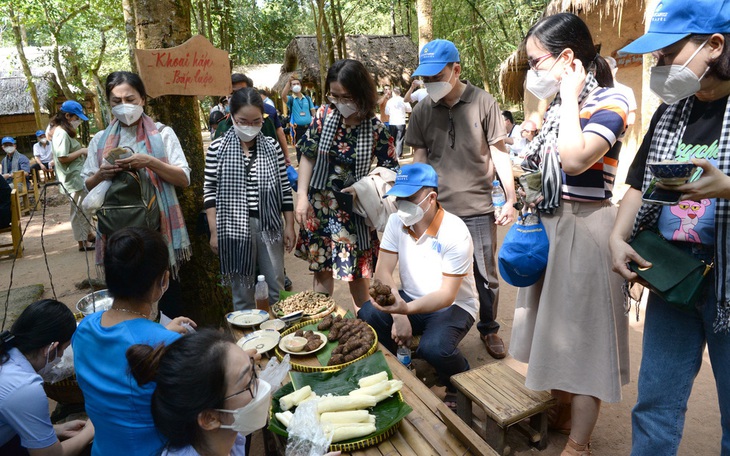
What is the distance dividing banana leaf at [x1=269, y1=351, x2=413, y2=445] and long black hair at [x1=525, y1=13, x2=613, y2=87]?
164 cm

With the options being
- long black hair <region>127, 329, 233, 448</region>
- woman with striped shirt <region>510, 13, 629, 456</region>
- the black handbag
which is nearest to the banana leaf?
long black hair <region>127, 329, 233, 448</region>

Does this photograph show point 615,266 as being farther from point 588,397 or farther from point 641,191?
point 588,397

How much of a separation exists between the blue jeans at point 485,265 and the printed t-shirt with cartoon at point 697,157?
164 centimetres

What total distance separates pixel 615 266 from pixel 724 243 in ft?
1.25

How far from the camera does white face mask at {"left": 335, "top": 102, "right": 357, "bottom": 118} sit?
10.8 feet

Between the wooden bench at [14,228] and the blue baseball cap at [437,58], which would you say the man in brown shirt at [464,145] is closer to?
the blue baseball cap at [437,58]

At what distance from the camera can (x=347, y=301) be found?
16.4ft

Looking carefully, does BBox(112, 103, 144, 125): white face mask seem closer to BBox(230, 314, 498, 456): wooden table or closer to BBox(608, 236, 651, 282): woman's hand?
BBox(230, 314, 498, 456): wooden table

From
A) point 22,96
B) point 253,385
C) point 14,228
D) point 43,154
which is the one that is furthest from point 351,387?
point 22,96

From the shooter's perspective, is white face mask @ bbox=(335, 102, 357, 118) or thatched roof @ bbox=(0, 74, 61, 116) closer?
white face mask @ bbox=(335, 102, 357, 118)

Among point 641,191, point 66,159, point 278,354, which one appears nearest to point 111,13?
point 66,159

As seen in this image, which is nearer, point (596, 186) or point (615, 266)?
point (615, 266)

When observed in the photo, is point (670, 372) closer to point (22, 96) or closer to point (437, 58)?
point (437, 58)

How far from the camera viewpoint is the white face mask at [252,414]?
157cm
